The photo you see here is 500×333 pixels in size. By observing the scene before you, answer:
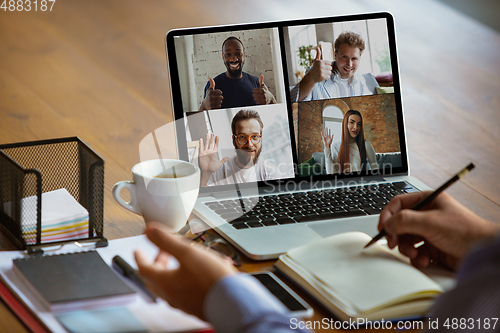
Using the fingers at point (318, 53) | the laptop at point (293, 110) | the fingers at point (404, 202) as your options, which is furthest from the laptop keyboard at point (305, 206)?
the fingers at point (318, 53)

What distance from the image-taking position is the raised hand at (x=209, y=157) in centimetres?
76

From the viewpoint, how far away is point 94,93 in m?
1.18

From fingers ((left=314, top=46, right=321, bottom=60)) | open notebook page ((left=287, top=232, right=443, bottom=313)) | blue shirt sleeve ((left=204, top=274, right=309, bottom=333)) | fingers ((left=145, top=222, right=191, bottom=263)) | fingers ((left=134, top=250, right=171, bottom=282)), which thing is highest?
fingers ((left=314, top=46, right=321, bottom=60))

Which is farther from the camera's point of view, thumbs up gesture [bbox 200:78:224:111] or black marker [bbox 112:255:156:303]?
thumbs up gesture [bbox 200:78:224:111]

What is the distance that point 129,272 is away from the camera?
1.71 ft

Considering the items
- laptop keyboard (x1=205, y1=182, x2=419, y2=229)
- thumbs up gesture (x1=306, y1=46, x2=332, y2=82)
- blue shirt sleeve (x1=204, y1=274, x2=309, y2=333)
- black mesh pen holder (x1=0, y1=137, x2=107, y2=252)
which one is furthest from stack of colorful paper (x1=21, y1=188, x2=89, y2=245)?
thumbs up gesture (x1=306, y1=46, x2=332, y2=82)

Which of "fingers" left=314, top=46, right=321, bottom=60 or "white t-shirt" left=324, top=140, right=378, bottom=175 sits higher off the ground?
"fingers" left=314, top=46, right=321, bottom=60

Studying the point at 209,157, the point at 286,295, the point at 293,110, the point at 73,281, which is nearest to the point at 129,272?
the point at 73,281

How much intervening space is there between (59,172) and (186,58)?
0.25 meters

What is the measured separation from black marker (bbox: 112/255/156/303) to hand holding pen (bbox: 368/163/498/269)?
258 millimetres

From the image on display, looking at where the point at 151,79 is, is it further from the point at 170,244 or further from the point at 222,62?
the point at 170,244

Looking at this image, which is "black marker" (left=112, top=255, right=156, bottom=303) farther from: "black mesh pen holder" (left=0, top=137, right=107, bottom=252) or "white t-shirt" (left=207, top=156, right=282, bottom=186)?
"white t-shirt" (left=207, top=156, right=282, bottom=186)

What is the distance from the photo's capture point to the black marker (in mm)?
498

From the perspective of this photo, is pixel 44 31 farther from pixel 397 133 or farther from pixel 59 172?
pixel 397 133
